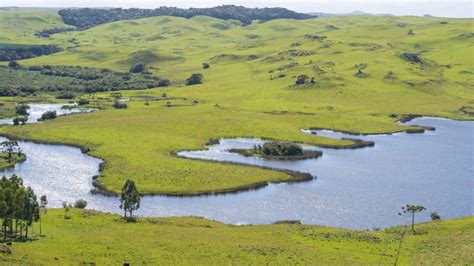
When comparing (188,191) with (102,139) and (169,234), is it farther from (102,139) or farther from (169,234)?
(102,139)

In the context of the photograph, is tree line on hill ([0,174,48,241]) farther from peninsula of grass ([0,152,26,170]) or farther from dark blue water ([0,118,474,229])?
peninsula of grass ([0,152,26,170])

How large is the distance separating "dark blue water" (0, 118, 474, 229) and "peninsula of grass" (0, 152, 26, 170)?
1.76 meters

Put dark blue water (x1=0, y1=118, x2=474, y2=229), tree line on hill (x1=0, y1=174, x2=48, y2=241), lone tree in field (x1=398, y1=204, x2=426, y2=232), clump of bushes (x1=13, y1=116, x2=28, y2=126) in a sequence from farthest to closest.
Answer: clump of bushes (x1=13, y1=116, x2=28, y2=126) < dark blue water (x1=0, y1=118, x2=474, y2=229) < lone tree in field (x1=398, y1=204, x2=426, y2=232) < tree line on hill (x1=0, y1=174, x2=48, y2=241)

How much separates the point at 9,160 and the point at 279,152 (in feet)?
197

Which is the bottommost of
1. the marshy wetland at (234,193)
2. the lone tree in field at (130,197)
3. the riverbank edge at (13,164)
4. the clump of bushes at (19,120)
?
the riverbank edge at (13,164)

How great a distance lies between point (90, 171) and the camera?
5531 inches

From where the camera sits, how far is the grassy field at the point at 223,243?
82688 mm

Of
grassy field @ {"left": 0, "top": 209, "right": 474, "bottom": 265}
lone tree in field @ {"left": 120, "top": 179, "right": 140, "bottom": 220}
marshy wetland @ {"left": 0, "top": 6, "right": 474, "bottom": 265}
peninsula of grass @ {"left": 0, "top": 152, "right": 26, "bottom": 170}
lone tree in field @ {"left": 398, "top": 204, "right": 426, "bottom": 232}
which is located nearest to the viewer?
grassy field @ {"left": 0, "top": 209, "right": 474, "bottom": 265}

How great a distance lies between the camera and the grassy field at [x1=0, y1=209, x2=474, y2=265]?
8269 centimetres

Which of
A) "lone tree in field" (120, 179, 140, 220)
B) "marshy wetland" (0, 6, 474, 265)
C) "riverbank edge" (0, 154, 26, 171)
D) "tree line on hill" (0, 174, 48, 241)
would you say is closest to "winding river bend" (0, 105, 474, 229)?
"marshy wetland" (0, 6, 474, 265)

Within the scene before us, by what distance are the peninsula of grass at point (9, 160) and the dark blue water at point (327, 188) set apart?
1.76m

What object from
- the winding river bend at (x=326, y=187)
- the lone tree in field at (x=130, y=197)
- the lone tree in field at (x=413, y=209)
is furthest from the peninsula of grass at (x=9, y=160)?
the lone tree in field at (x=413, y=209)

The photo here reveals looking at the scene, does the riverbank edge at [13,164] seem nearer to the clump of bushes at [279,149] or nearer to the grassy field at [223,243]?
the grassy field at [223,243]

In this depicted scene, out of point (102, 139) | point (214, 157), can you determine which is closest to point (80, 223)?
point (214, 157)
